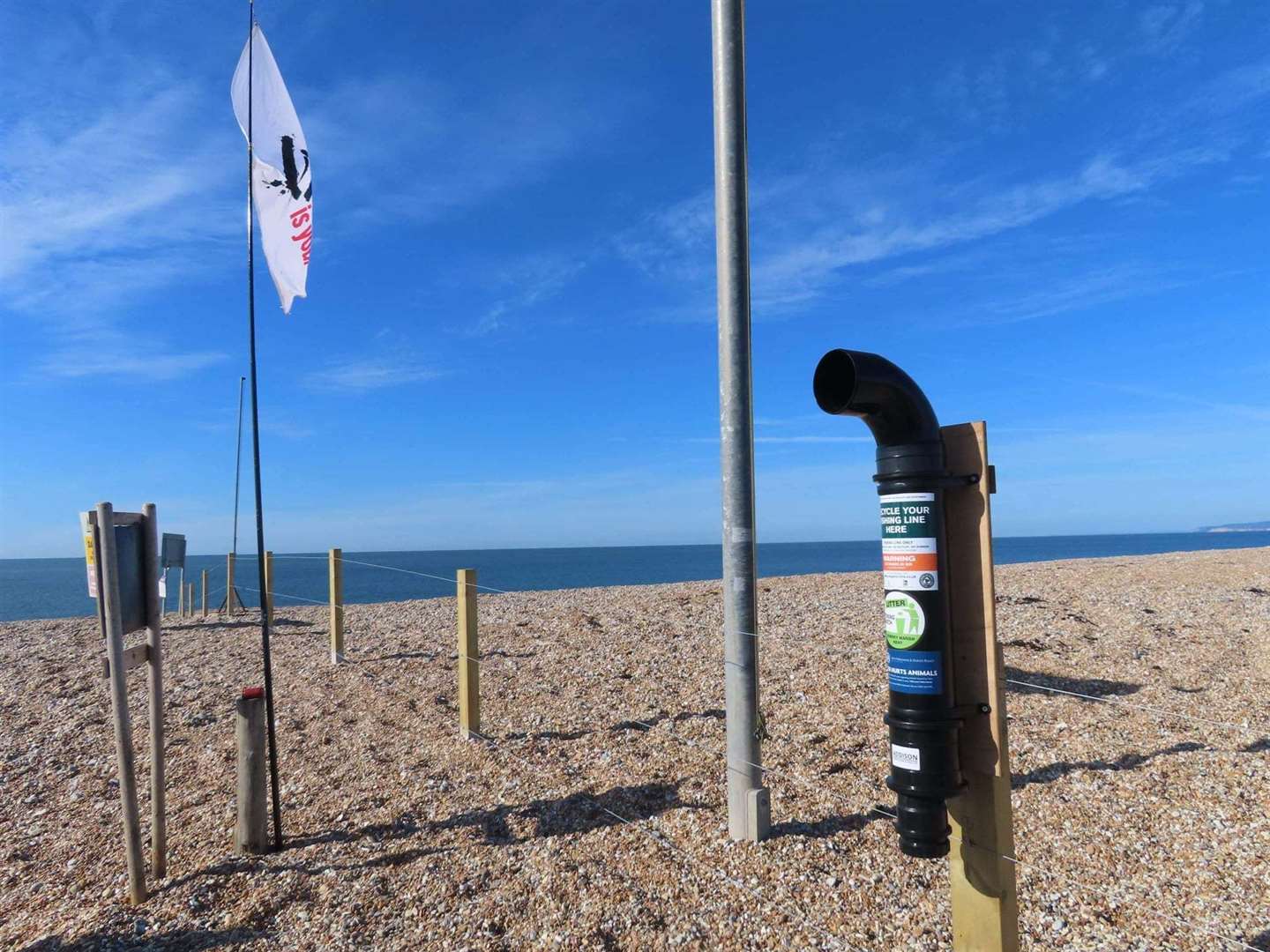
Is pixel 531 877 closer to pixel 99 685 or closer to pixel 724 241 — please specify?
pixel 724 241

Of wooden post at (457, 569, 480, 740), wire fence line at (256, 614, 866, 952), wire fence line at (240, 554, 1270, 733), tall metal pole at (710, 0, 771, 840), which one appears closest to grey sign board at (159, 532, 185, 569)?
wire fence line at (240, 554, 1270, 733)

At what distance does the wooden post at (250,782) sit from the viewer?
414cm

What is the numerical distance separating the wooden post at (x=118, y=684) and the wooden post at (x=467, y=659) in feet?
7.63

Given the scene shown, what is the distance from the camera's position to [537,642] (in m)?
9.39

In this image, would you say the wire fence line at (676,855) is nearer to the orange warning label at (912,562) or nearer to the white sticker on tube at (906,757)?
the white sticker on tube at (906,757)

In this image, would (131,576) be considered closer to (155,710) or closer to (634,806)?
(155,710)

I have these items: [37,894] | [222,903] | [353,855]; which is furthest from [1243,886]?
[37,894]

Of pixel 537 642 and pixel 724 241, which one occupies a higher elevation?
pixel 724 241

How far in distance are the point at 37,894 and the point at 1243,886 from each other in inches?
228

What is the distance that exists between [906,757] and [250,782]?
11.6 ft

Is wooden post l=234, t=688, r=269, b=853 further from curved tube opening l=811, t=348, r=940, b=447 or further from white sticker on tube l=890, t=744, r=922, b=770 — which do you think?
curved tube opening l=811, t=348, r=940, b=447

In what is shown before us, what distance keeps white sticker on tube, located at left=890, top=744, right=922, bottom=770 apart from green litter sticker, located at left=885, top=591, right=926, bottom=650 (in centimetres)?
31

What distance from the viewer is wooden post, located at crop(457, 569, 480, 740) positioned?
5.80 metres

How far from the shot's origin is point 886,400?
2422 millimetres
